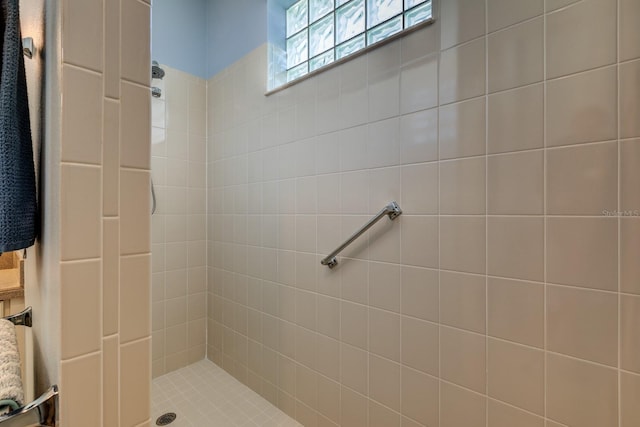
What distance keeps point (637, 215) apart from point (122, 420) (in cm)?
124

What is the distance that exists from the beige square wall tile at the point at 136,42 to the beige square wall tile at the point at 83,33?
35mm

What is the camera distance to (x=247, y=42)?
75.0 inches

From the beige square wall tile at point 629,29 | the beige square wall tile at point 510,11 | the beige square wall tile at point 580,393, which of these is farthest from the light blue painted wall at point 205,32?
the beige square wall tile at point 580,393

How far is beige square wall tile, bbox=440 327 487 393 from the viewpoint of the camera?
998 millimetres

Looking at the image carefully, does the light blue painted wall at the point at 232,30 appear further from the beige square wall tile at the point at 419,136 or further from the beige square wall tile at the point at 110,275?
the beige square wall tile at the point at 110,275

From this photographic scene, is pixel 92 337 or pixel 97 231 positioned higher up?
pixel 97 231

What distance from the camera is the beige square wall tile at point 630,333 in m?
0.76

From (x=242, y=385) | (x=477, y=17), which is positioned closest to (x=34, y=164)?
(x=477, y=17)

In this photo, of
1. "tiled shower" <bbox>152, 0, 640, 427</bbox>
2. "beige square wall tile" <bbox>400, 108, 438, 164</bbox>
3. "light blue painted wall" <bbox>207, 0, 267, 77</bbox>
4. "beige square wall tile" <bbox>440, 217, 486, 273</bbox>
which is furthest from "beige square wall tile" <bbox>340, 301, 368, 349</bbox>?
"light blue painted wall" <bbox>207, 0, 267, 77</bbox>

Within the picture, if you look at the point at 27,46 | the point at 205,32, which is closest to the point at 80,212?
the point at 27,46

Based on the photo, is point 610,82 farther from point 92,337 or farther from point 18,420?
point 18,420

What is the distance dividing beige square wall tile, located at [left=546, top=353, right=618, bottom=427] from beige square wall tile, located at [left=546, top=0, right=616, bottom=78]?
0.84m

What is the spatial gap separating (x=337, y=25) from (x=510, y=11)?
0.83m

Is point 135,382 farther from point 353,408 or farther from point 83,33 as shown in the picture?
point 353,408
